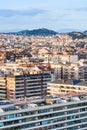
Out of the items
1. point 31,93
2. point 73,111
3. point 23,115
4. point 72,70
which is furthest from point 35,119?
point 72,70

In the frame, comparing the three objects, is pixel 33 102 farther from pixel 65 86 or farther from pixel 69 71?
pixel 69 71

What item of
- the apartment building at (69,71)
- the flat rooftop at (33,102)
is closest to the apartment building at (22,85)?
the apartment building at (69,71)

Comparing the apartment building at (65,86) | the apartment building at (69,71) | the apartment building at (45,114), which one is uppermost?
the apartment building at (45,114)

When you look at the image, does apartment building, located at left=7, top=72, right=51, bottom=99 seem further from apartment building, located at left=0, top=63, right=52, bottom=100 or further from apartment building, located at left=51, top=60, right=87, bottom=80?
apartment building, located at left=51, top=60, right=87, bottom=80

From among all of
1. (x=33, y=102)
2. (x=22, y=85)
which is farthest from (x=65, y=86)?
(x=33, y=102)

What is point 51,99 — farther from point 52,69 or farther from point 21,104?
point 52,69

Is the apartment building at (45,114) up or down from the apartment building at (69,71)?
up

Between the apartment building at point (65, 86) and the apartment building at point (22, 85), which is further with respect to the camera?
the apartment building at point (22, 85)

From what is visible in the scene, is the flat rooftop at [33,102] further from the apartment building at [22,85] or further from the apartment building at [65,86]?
the apartment building at [22,85]
